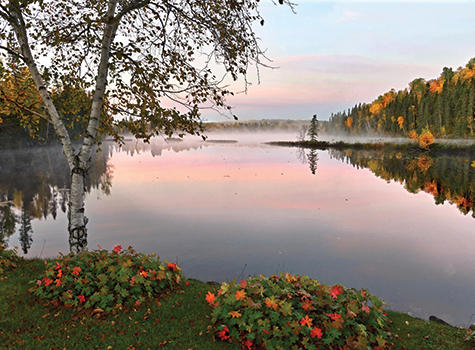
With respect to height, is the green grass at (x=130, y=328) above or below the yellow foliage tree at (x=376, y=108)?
below

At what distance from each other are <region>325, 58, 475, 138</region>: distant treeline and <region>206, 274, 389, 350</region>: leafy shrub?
91.1 metres

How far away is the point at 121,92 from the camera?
328 inches

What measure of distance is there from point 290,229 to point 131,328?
38.3 ft

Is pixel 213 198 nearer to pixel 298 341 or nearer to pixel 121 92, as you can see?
pixel 121 92

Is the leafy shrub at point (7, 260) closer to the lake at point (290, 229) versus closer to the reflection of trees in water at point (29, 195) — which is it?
the lake at point (290, 229)

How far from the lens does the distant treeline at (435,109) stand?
7725cm

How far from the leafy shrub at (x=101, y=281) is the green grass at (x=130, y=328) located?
0.21 meters

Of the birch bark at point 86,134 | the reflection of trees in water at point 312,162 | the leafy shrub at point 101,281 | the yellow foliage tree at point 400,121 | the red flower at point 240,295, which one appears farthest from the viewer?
the yellow foliage tree at point 400,121

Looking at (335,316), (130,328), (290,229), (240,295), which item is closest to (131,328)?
(130,328)

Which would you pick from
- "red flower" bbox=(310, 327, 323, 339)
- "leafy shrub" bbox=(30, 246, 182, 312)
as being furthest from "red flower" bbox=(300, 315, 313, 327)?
"leafy shrub" bbox=(30, 246, 182, 312)

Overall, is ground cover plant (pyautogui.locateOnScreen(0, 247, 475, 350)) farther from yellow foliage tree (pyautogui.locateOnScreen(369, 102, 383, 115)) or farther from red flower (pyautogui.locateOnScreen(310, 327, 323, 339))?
yellow foliage tree (pyautogui.locateOnScreen(369, 102, 383, 115))

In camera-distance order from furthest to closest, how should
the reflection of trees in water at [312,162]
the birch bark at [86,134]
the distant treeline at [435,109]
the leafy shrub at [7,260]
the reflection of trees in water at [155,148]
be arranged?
1. the reflection of trees in water at [155,148]
2. the distant treeline at [435,109]
3. the reflection of trees in water at [312,162]
4. the leafy shrub at [7,260]
5. the birch bark at [86,134]

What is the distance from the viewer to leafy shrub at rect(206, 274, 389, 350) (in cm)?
479

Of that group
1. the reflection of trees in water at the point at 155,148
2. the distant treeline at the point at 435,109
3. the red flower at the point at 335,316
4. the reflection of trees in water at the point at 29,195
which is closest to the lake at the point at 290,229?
the reflection of trees in water at the point at 29,195
